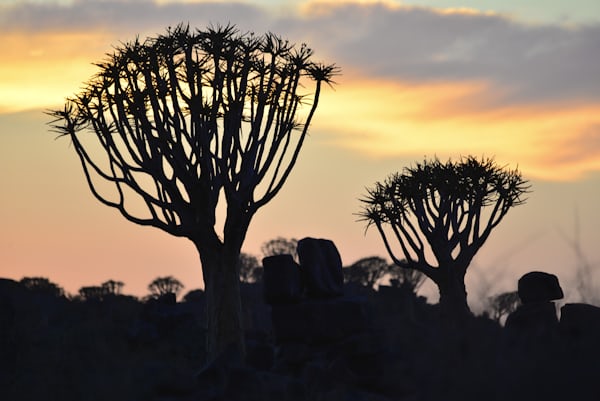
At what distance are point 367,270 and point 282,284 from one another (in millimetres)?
42058

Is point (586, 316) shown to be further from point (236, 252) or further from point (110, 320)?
point (110, 320)

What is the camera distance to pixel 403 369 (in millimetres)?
14992

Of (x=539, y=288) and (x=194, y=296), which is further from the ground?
(x=194, y=296)

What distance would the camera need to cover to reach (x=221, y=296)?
21.0 meters

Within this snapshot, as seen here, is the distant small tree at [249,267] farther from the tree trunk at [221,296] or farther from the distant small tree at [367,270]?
the tree trunk at [221,296]

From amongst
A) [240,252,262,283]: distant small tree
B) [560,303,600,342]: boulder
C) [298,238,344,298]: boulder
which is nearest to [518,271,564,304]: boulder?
[560,303,600,342]: boulder

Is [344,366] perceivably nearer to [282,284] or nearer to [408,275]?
[282,284]

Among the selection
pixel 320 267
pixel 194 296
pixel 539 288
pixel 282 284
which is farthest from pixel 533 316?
pixel 194 296

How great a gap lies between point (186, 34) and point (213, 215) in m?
3.81

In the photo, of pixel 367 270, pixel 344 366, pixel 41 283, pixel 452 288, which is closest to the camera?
pixel 344 366

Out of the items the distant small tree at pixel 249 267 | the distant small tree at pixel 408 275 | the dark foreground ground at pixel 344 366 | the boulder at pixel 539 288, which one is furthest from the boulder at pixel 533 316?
the distant small tree at pixel 249 267

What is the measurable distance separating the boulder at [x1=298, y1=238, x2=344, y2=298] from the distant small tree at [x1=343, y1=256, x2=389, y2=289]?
40.5m

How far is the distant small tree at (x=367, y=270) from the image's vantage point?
59969 mm

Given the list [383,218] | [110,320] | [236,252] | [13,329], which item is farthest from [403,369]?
[110,320]
